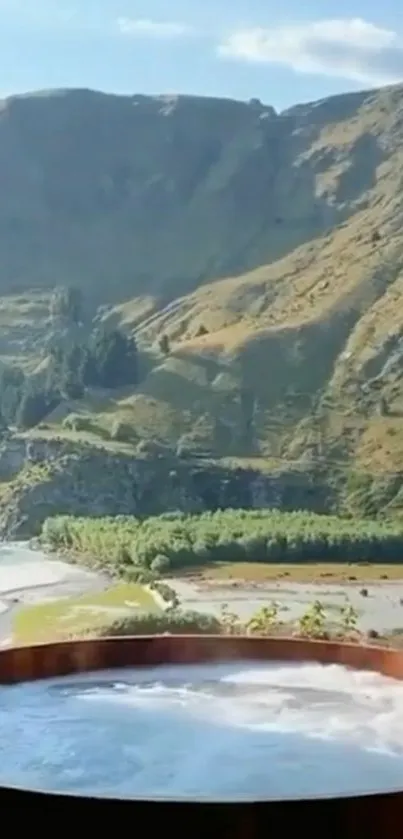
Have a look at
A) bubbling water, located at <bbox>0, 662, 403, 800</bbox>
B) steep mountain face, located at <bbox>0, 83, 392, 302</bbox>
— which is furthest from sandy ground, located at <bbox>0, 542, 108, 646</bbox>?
bubbling water, located at <bbox>0, 662, 403, 800</bbox>

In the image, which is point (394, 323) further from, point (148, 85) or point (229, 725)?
point (229, 725)

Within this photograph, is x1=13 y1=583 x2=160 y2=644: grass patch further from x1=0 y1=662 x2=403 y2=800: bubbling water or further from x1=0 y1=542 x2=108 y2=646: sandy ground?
x1=0 y1=662 x2=403 y2=800: bubbling water

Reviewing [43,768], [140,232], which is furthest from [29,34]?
[43,768]

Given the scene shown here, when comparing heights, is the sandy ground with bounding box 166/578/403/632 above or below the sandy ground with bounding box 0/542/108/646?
below

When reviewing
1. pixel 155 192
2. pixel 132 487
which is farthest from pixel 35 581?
pixel 155 192

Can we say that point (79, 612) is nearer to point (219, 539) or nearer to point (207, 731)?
point (219, 539)

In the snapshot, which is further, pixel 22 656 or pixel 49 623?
pixel 49 623

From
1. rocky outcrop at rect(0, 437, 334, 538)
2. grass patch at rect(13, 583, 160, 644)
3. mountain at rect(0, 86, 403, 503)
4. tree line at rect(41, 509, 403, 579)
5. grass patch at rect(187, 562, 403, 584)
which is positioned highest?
mountain at rect(0, 86, 403, 503)
